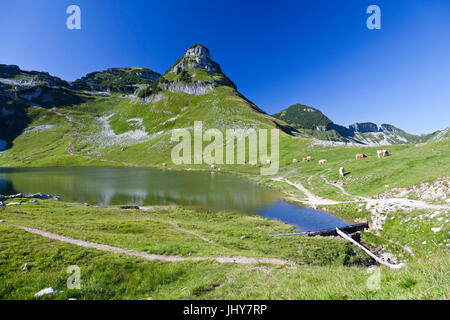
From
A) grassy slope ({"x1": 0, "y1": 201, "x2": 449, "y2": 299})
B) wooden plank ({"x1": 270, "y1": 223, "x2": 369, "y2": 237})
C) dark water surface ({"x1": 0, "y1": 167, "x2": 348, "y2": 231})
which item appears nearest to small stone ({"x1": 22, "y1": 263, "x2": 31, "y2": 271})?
A: grassy slope ({"x1": 0, "y1": 201, "x2": 449, "y2": 299})

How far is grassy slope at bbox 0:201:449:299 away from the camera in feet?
17.5

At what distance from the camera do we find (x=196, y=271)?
42.4ft

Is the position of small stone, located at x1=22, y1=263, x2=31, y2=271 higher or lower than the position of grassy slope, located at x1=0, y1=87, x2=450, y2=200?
lower

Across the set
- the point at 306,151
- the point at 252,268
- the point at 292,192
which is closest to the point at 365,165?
the point at 292,192

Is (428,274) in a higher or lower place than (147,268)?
higher

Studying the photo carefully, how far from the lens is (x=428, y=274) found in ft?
15.9

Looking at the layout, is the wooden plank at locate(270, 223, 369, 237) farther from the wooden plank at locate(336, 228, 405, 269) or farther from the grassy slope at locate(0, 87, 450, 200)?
the grassy slope at locate(0, 87, 450, 200)

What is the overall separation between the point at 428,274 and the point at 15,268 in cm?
1903

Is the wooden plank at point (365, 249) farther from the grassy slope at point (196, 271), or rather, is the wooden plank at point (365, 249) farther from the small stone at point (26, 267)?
the small stone at point (26, 267)

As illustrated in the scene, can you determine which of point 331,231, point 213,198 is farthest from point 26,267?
point 213,198

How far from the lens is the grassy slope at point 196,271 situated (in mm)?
5336

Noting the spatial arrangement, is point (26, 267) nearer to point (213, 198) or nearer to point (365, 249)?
point (365, 249)

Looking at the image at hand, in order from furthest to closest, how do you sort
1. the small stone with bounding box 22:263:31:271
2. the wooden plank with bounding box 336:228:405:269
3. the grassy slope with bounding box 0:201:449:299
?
the wooden plank with bounding box 336:228:405:269, the small stone with bounding box 22:263:31:271, the grassy slope with bounding box 0:201:449:299

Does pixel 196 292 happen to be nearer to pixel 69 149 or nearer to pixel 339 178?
pixel 339 178
